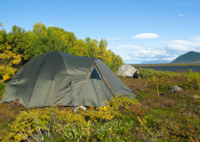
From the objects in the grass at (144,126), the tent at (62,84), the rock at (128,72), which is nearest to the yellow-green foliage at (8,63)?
the tent at (62,84)

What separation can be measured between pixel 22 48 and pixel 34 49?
5.31 ft

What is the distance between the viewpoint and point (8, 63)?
1992cm

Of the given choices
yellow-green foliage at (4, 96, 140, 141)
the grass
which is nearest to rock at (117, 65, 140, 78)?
the grass

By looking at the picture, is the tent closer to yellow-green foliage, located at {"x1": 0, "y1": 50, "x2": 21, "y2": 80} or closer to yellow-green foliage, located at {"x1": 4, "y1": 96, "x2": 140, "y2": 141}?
yellow-green foliage, located at {"x1": 4, "y1": 96, "x2": 140, "y2": 141}

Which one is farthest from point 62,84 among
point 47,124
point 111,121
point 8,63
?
point 8,63

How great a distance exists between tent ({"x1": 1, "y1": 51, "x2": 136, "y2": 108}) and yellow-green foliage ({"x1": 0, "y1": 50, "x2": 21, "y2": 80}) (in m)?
9.47

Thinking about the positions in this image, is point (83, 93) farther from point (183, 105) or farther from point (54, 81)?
point (183, 105)

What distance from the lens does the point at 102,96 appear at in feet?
31.8

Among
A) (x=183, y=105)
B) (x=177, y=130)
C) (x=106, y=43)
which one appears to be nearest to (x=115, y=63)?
(x=106, y=43)

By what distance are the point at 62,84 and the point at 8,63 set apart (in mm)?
15049

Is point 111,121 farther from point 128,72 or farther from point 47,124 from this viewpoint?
point 128,72

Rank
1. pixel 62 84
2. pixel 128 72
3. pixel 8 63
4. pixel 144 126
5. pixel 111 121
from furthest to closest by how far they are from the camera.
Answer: pixel 128 72
pixel 8 63
pixel 62 84
pixel 144 126
pixel 111 121

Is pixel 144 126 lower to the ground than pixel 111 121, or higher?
lower

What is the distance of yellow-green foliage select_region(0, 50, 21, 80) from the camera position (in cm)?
1866
